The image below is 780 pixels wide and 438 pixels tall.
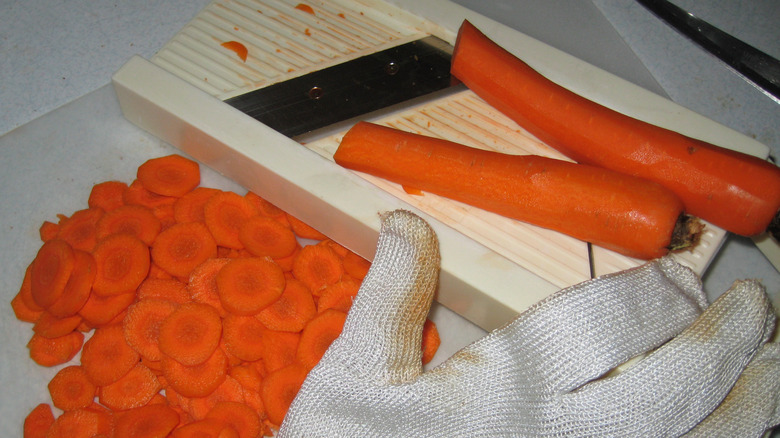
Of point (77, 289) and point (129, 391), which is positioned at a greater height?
point (77, 289)

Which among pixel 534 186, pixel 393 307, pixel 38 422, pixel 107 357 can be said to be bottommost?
pixel 38 422

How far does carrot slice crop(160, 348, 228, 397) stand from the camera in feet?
3.46

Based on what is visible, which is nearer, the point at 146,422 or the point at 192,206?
the point at 146,422

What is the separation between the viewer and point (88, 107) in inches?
53.7

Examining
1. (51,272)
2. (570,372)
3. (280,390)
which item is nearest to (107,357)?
(51,272)

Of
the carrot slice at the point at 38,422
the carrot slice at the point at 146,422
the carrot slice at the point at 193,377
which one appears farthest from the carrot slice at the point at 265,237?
the carrot slice at the point at 38,422

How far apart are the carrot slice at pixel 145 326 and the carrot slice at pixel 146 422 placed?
92 mm

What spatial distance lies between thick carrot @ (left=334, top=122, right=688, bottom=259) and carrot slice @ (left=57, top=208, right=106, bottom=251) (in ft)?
1.70

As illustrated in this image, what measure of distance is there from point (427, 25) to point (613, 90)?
0.42 metres

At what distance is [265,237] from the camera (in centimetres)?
116

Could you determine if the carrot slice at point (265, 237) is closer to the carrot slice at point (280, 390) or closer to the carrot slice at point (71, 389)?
the carrot slice at point (280, 390)

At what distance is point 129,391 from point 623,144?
1.00 meters

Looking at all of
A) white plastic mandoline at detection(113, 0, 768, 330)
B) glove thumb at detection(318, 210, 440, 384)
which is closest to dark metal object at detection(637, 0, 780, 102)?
white plastic mandoline at detection(113, 0, 768, 330)

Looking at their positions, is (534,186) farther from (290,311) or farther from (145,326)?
(145,326)
